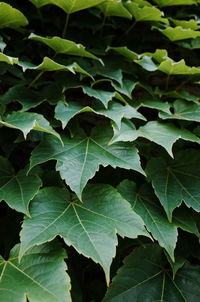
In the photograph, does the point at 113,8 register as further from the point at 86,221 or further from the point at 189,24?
the point at 86,221

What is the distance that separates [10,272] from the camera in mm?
875

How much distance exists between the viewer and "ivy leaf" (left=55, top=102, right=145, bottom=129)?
40.4 inches

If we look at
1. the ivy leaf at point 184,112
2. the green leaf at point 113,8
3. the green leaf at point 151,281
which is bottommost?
the green leaf at point 151,281

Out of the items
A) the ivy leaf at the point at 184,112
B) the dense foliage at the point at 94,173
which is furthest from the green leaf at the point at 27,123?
the ivy leaf at the point at 184,112

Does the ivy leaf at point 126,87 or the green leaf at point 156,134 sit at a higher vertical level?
the ivy leaf at point 126,87

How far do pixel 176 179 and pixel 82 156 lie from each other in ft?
1.01

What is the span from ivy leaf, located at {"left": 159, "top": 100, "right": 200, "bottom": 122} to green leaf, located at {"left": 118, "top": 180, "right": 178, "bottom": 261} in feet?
0.79

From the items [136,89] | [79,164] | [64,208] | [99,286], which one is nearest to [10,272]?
[64,208]

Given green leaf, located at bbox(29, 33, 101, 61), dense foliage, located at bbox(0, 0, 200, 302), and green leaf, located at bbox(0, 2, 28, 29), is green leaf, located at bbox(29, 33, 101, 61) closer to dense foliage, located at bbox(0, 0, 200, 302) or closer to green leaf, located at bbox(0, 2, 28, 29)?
dense foliage, located at bbox(0, 0, 200, 302)

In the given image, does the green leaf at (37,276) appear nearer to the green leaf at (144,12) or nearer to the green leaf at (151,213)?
the green leaf at (151,213)

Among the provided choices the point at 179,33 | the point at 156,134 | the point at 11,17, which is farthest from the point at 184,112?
the point at 11,17

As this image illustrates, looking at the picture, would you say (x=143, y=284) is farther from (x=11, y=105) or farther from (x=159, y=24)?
(x=159, y=24)

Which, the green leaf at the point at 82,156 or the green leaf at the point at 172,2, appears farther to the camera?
the green leaf at the point at 172,2

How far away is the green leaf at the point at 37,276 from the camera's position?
0.81 meters
